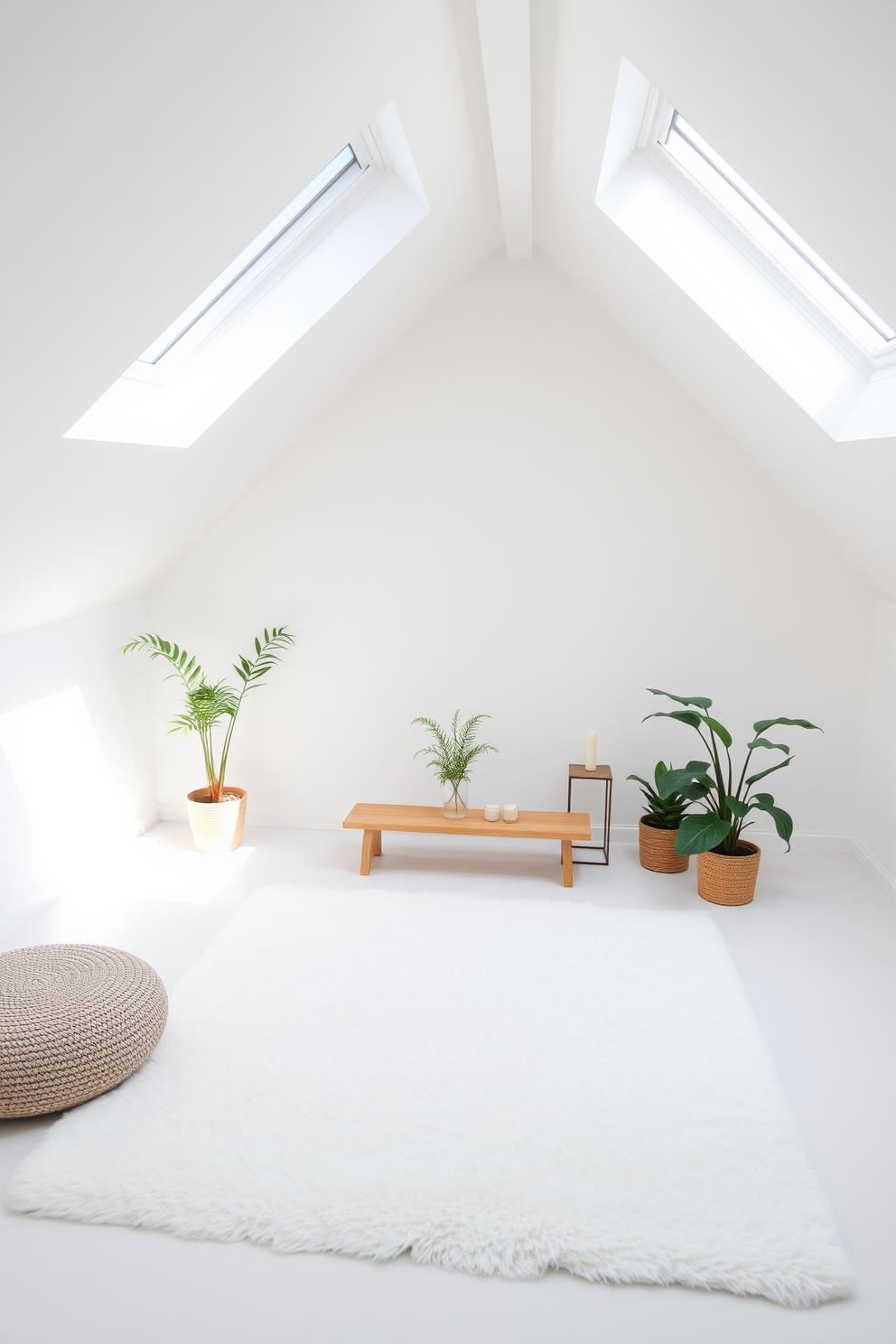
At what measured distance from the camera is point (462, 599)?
14.6 feet

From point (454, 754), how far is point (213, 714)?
1132mm

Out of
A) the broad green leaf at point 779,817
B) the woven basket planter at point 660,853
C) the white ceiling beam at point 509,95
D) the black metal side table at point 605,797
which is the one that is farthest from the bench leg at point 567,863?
the white ceiling beam at point 509,95

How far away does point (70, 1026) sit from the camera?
8.00ft

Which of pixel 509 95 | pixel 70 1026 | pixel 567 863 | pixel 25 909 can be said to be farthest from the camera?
pixel 567 863

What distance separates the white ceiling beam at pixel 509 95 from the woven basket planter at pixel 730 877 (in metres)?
2.70

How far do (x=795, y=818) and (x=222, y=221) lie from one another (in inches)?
141

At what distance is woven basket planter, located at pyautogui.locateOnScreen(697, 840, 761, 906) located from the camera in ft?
12.4

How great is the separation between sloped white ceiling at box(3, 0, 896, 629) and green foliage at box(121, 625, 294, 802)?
73cm

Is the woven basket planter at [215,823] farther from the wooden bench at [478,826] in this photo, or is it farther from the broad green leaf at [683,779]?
the broad green leaf at [683,779]

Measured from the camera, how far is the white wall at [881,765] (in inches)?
156

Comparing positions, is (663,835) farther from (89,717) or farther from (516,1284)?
(89,717)

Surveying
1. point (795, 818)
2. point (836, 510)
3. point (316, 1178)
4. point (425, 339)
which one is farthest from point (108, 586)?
point (795, 818)

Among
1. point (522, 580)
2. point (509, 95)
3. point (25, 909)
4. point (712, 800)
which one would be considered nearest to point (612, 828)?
point (712, 800)

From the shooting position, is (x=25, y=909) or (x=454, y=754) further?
(x=454, y=754)
